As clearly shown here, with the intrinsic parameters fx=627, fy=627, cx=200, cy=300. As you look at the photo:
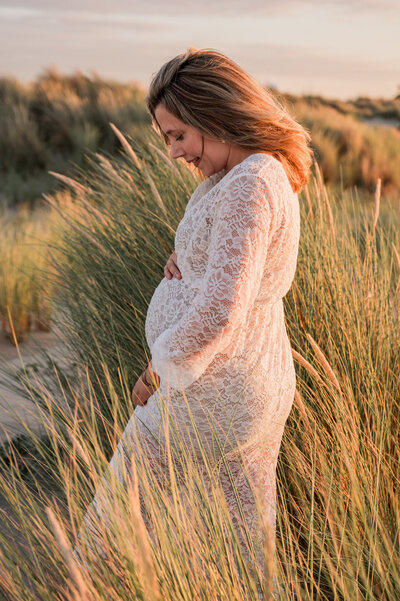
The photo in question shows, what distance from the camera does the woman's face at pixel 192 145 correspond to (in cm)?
161

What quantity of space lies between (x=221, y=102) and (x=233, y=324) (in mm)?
549

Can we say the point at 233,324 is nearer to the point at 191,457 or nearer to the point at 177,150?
the point at 191,457

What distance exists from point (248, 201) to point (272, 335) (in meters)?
0.41

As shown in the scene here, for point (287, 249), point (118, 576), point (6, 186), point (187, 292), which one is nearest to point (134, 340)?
point (187, 292)

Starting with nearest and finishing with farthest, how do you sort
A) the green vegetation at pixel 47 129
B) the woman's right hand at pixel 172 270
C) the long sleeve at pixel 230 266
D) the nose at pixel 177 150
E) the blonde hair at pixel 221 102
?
1. the long sleeve at pixel 230 266
2. the blonde hair at pixel 221 102
3. the nose at pixel 177 150
4. the woman's right hand at pixel 172 270
5. the green vegetation at pixel 47 129

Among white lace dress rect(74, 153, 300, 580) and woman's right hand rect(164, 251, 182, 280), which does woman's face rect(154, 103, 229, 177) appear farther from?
woman's right hand rect(164, 251, 182, 280)

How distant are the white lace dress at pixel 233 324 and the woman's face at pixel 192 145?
74mm

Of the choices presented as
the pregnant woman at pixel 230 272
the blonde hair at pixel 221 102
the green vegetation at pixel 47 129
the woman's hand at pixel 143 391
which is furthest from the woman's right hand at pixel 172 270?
the green vegetation at pixel 47 129

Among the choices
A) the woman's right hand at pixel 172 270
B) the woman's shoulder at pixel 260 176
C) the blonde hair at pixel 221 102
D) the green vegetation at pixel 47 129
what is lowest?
the green vegetation at pixel 47 129

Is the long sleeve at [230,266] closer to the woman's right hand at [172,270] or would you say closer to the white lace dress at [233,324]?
the white lace dress at [233,324]

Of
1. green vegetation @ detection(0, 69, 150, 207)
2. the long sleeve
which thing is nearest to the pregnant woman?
the long sleeve

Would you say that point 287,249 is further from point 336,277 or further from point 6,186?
point 6,186

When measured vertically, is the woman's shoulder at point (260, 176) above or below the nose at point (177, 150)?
below

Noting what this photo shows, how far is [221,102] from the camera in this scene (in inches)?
60.5
